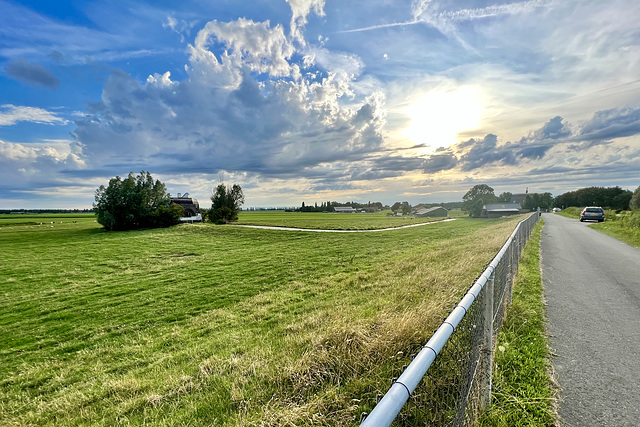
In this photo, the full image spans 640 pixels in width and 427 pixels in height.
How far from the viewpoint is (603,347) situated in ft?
14.6

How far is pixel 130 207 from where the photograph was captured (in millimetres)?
46531

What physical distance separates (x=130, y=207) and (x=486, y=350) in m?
53.3

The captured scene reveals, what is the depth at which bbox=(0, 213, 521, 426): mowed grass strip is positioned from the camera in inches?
144

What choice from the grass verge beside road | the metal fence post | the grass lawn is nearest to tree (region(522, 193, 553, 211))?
the grass lawn

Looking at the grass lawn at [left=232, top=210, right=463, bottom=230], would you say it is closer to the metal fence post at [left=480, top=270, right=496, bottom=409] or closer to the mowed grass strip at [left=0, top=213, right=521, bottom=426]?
the mowed grass strip at [left=0, top=213, right=521, bottom=426]

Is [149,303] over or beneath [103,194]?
beneath

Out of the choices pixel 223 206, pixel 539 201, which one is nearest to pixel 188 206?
pixel 223 206

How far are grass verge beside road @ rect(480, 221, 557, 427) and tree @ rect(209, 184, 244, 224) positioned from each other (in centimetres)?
5578

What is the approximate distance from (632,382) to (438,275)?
17.0 feet

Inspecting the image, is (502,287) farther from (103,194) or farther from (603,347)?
(103,194)

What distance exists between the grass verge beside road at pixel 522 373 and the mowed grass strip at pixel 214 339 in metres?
0.96

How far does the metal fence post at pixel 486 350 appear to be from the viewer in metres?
3.04

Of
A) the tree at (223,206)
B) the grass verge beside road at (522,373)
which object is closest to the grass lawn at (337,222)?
the tree at (223,206)

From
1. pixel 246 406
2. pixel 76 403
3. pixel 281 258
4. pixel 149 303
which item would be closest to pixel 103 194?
pixel 281 258
